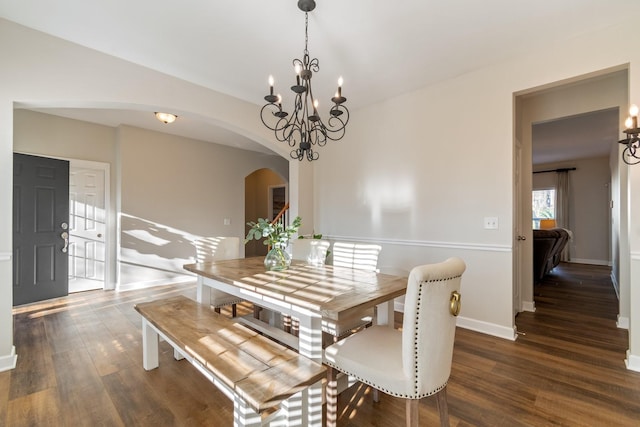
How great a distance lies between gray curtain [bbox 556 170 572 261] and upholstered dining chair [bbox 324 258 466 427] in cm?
836

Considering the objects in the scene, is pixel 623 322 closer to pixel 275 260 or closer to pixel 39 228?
pixel 275 260

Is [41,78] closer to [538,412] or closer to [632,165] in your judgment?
[538,412]

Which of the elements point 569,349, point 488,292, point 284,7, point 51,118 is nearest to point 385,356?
point 488,292

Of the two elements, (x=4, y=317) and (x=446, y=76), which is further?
(x=446, y=76)

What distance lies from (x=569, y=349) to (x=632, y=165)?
5.34 ft

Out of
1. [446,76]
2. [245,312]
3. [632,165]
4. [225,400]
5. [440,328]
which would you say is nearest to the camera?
[440,328]

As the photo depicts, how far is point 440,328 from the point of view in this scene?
1.31 meters

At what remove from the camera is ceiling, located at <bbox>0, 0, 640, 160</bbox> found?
204cm

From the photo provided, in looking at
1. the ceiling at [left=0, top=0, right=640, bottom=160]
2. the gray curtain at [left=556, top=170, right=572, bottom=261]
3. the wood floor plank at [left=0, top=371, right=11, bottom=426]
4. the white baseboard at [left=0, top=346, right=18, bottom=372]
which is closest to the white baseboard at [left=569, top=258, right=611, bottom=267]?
the gray curtain at [left=556, top=170, right=572, bottom=261]

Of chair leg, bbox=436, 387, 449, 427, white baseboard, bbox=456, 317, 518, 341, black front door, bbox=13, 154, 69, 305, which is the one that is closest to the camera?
chair leg, bbox=436, 387, 449, 427

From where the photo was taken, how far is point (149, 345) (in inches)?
86.5

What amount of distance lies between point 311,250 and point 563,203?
8102mm

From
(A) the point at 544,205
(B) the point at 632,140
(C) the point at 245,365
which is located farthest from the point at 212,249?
(A) the point at 544,205

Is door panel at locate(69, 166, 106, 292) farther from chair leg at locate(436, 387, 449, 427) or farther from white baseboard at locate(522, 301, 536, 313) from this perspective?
white baseboard at locate(522, 301, 536, 313)
